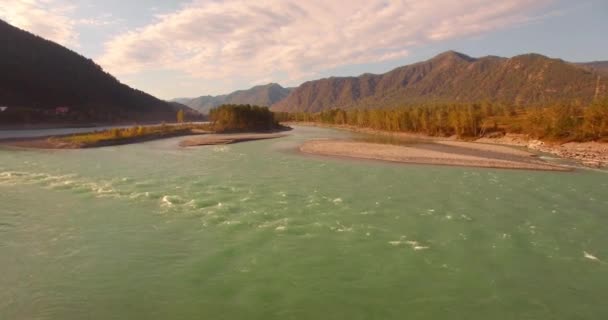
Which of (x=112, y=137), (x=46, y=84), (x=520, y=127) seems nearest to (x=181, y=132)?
(x=112, y=137)

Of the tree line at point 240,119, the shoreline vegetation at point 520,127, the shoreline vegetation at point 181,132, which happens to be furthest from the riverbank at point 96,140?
the shoreline vegetation at point 520,127

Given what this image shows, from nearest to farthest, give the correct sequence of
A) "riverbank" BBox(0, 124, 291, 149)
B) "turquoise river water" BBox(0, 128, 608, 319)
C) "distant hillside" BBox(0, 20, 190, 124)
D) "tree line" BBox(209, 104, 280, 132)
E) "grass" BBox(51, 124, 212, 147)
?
"turquoise river water" BBox(0, 128, 608, 319), "riverbank" BBox(0, 124, 291, 149), "grass" BBox(51, 124, 212, 147), "tree line" BBox(209, 104, 280, 132), "distant hillside" BBox(0, 20, 190, 124)

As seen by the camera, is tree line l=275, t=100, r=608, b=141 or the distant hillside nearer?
tree line l=275, t=100, r=608, b=141

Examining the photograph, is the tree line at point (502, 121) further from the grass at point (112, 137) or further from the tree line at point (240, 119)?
the grass at point (112, 137)

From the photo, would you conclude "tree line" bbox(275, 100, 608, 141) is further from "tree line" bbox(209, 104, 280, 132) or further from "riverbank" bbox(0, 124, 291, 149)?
"riverbank" bbox(0, 124, 291, 149)

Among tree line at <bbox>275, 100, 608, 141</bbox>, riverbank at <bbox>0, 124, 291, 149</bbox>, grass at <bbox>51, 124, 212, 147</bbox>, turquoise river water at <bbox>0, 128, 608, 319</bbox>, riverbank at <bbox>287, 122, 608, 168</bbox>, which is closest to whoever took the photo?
turquoise river water at <bbox>0, 128, 608, 319</bbox>

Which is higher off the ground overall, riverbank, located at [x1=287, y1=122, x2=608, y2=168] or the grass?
the grass

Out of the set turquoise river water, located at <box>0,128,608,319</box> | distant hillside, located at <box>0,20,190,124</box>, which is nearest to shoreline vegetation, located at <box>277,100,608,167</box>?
turquoise river water, located at <box>0,128,608,319</box>
